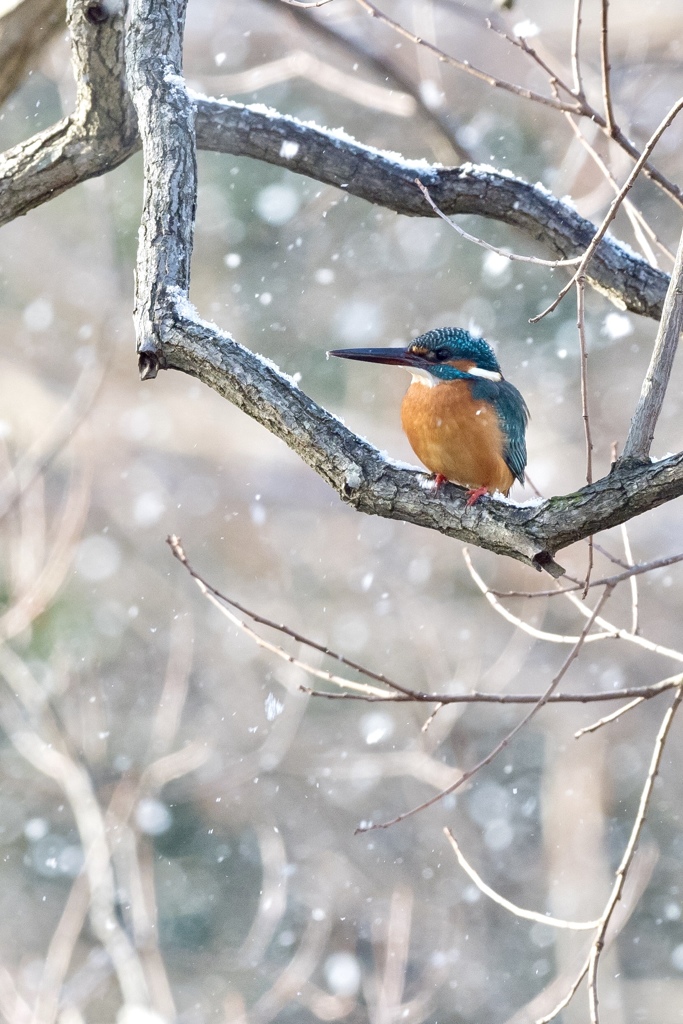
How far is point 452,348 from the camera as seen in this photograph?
2.67m

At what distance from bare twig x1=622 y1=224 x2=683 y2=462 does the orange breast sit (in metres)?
→ 0.90

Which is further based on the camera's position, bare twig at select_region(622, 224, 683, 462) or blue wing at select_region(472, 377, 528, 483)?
blue wing at select_region(472, 377, 528, 483)

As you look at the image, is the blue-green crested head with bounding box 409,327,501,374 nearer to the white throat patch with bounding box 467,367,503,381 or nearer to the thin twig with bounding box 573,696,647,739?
the white throat patch with bounding box 467,367,503,381

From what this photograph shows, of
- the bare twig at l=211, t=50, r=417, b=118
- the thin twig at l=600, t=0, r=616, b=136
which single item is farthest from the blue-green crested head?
the bare twig at l=211, t=50, r=417, b=118

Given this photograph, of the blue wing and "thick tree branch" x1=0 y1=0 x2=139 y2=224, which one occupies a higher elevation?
"thick tree branch" x1=0 y1=0 x2=139 y2=224

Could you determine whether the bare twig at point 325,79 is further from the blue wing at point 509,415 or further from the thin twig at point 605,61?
the thin twig at point 605,61

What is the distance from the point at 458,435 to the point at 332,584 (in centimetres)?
630

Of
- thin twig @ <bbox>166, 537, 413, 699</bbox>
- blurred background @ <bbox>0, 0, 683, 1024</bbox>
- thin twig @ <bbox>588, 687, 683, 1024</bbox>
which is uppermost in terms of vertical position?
blurred background @ <bbox>0, 0, 683, 1024</bbox>

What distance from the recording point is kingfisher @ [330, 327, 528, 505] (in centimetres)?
242

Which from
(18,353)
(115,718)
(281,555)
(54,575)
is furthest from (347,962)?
(18,353)

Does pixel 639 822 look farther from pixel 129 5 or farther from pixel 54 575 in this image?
pixel 54 575

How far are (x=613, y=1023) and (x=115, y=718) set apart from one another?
4.75m

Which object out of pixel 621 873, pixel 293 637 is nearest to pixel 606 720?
pixel 621 873

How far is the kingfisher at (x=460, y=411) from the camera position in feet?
7.93
